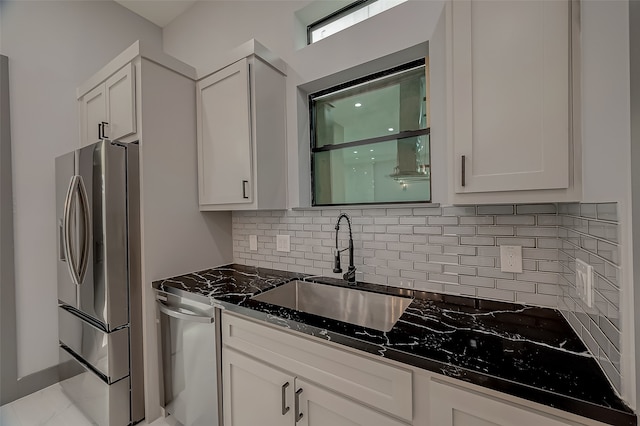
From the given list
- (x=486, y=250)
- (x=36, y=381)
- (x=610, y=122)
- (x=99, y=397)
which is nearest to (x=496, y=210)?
(x=486, y=250)

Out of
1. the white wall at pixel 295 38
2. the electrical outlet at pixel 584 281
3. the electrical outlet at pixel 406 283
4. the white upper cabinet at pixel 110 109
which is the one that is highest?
the white wall at pixel 295 38

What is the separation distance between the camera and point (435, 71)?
146 cm

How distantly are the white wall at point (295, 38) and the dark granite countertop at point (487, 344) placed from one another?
39.7 inches

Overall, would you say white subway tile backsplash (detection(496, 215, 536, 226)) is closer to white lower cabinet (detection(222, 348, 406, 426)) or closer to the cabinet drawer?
the cabinet drawer

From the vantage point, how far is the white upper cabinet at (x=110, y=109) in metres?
1.76

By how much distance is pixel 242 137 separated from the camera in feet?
5.81

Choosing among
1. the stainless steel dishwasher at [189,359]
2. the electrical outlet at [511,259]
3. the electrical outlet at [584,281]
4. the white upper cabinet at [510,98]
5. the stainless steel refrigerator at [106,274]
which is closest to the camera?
the electrical outlet at [584,281]

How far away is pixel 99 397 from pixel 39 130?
6.64 ft

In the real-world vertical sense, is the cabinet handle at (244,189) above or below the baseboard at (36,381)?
above

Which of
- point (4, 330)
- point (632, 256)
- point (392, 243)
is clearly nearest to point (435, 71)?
point (392, 243)

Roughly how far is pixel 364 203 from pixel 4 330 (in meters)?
2.73

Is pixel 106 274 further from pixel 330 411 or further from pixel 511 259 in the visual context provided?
pixel 511 259

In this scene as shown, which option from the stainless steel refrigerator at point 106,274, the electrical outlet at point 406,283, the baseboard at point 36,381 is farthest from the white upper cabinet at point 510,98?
the baseboard at point 36,381

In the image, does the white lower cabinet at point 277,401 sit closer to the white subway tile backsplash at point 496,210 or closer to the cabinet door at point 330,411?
the cabinet door at point 330,411
